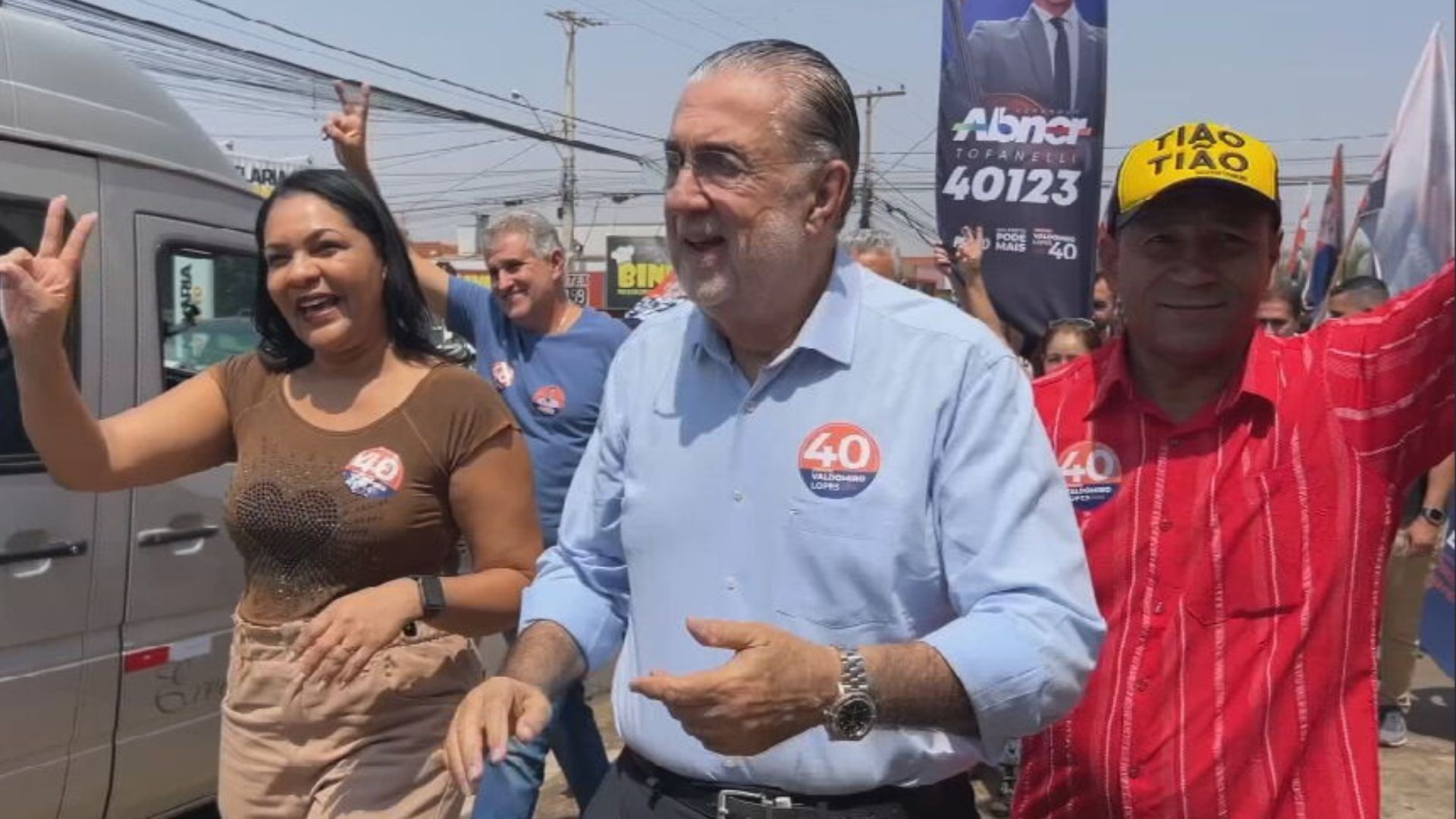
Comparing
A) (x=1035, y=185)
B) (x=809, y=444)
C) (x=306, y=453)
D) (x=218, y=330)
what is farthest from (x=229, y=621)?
(x=1035, y=185)

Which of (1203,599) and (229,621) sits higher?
(1203,599)

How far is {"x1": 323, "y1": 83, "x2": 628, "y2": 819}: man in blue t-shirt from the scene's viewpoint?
4199 mm

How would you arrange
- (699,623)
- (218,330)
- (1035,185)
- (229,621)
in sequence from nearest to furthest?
1. (699,623)
2. (229,621)
3. (218,330)
4. (1035,185)

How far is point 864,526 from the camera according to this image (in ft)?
5.39

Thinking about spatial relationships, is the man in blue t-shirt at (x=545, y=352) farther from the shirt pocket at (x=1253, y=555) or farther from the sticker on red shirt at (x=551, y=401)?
the shirt pocket at (x=1253, y=555)

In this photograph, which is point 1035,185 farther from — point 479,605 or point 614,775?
point 614,775

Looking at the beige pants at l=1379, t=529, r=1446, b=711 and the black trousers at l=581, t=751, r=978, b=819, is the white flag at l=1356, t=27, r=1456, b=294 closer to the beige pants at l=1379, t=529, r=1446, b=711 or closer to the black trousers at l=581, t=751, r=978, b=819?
the black trousers at l=581, t=751, r=978, b=819

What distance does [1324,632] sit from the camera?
1856mm

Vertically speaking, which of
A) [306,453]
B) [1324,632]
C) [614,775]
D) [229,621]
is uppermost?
[306,453]

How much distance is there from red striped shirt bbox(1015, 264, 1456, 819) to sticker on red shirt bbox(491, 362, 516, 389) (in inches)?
118

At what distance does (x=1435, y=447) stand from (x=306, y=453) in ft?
6.16

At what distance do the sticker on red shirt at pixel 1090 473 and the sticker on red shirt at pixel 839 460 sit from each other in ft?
1.46

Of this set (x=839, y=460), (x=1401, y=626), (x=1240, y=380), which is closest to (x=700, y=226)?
(x=839, y=460)

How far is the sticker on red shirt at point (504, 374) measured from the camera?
183 inches
